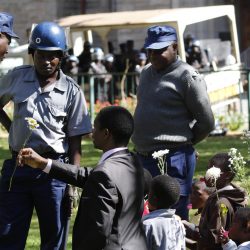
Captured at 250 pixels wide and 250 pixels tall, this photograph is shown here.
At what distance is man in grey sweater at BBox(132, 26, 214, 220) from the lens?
7.90 m

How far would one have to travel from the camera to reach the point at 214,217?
24.0 feet

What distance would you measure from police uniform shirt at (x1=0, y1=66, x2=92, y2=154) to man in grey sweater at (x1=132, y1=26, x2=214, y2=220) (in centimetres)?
77

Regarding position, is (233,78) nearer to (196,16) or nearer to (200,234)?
(196,16)

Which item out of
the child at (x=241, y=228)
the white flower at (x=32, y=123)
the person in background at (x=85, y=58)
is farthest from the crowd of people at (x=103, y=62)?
the child at (x=241, y=228)

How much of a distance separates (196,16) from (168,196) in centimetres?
1546

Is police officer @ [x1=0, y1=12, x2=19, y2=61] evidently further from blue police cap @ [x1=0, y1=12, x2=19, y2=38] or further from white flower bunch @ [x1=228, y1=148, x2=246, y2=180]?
white flower bunch @ [x1=228, y1=148, x2=246, y2=180]

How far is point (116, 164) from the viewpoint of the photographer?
5.98 metres

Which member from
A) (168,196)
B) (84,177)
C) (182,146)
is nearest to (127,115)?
(84,177)

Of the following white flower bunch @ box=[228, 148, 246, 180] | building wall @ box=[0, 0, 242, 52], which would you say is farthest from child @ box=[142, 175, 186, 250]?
building wall @ box=[0, 0, 242, 52]

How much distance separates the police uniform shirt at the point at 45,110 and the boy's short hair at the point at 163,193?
26.4 inches

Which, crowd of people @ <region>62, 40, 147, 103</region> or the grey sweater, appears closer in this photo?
the grey sweater

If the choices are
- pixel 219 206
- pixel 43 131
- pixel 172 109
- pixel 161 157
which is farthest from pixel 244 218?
pixel 172 109

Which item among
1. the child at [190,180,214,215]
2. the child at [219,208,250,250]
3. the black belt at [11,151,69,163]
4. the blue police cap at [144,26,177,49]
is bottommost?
the child at [190,180,214,215]

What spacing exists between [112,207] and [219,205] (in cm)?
158
